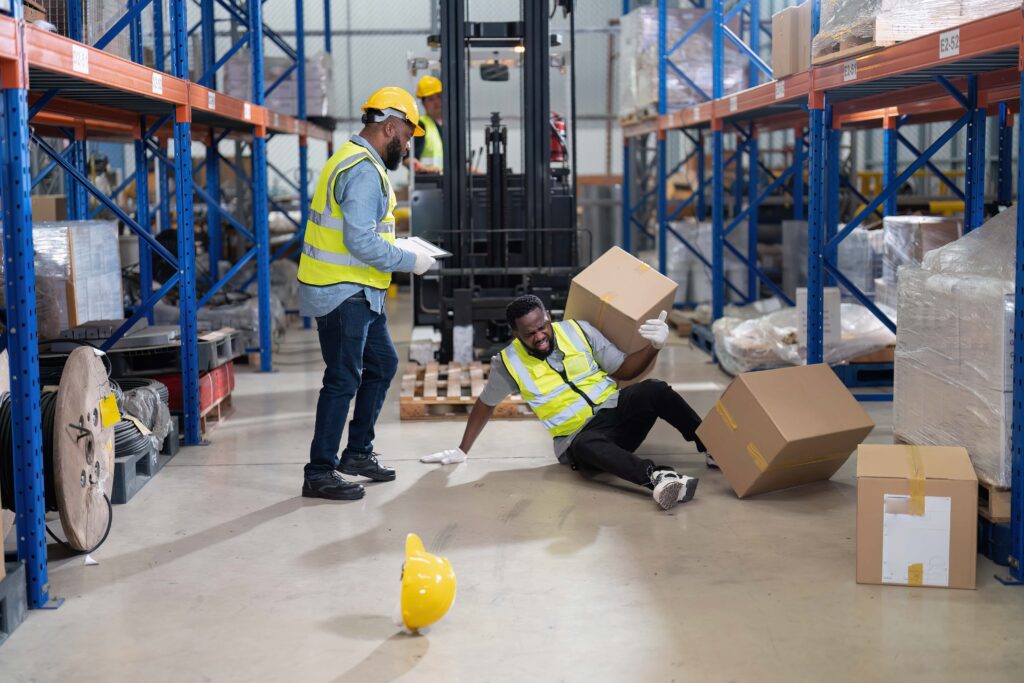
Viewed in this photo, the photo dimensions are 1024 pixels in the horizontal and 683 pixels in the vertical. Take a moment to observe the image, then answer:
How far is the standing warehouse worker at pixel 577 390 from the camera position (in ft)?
20.5

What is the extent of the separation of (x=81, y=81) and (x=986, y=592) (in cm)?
484

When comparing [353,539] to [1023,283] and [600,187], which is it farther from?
[600,187]

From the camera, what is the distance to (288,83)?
44.8 ft

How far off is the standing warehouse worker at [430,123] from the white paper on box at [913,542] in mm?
6620

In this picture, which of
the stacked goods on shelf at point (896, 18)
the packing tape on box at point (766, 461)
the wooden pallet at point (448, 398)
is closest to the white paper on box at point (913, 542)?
the packing tape on box at point (766, 461)

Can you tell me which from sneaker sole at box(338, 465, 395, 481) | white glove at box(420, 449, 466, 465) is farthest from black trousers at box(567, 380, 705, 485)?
sneaker sole at box(338, 465, 395, 481)

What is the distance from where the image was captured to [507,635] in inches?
166

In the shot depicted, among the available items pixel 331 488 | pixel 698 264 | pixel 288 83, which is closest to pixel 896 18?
pixel 331 488

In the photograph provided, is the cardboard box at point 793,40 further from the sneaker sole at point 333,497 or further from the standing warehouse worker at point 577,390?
the sneaker sole at point 333,497

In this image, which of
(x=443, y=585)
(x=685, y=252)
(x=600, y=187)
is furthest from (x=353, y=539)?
(x=600, y=187)

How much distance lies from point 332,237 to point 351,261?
150 mm

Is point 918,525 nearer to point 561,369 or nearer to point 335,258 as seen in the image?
point 561,369

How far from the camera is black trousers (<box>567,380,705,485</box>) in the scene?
6.27 metres

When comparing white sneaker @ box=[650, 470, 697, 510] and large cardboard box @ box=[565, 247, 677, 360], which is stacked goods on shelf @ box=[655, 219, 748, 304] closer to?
→ large cardboard box @ box=[565, 247, 677, 360]
